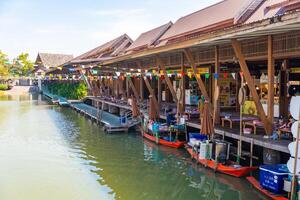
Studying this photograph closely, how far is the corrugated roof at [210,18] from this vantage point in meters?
18.1

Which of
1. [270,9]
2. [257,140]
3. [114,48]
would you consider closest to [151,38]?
[114,48]

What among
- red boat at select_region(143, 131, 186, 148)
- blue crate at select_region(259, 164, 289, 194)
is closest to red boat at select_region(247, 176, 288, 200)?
blue crate at select_region(259, 164, 289, 194)

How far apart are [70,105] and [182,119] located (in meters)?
22.9

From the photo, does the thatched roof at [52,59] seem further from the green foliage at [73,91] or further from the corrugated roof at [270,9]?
the corrugated roof at [270,9]

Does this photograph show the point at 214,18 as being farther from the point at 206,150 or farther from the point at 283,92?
the point at 206,150

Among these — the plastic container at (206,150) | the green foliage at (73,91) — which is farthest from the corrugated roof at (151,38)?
the plastic container at (206,150)

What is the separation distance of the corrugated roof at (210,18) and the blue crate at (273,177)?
34.8 ft

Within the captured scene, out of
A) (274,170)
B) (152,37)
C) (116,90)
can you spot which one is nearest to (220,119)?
(274,170)

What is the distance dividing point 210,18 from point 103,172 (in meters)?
12.4

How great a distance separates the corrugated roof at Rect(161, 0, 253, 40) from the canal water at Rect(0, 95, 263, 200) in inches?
301

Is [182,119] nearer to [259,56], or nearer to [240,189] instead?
[259,56]

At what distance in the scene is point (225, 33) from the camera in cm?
1005

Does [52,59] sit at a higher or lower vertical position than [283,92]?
higher

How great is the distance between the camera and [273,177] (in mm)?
8516
